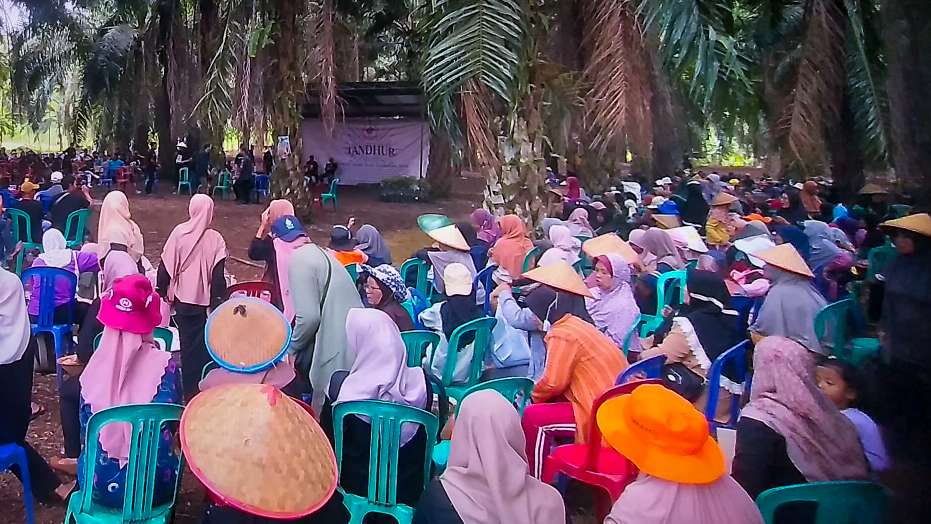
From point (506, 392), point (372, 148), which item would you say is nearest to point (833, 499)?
point (506, 392)

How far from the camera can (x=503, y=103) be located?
25.9 ft

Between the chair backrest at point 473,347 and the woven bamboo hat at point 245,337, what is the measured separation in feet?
3.25

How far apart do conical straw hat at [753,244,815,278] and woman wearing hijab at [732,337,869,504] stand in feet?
6.62

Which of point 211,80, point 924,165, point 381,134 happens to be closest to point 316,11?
point 211,80

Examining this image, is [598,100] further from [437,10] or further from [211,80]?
[211,80]

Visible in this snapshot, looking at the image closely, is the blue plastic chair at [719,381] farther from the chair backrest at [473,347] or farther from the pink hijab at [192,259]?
the pink hijab at [192,259]

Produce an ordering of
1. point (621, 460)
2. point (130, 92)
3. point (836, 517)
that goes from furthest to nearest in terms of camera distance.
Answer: point (130, 92)
point (621, 460)
point (836, 517)

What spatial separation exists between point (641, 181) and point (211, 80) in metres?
7.95

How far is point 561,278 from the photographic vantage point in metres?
4.38

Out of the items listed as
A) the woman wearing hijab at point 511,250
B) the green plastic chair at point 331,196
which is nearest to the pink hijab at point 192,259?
the woman wearing hijab at point 511,250

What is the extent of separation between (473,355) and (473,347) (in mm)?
42

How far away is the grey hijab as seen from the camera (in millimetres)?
4551

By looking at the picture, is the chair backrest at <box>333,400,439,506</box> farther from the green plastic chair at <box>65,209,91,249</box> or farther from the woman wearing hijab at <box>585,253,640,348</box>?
the green plastic chair at <box>65,209,91,249</box>

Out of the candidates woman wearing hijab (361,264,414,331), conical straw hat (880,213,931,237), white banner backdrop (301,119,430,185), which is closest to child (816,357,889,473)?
conical straw hat (880,213,931,237)
